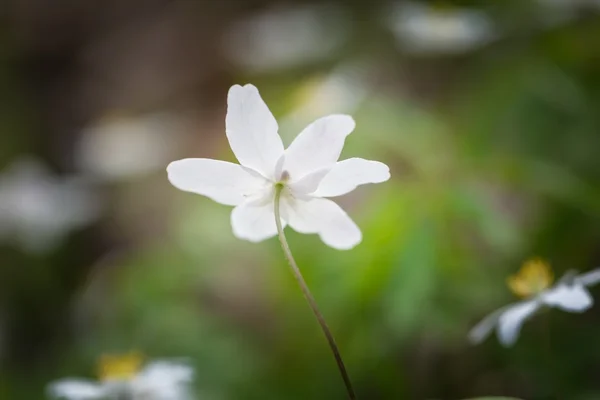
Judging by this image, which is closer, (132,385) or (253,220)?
(253,220)

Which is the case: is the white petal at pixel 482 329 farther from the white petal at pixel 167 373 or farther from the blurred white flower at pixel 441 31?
the blurred white flower at pixel 441 31

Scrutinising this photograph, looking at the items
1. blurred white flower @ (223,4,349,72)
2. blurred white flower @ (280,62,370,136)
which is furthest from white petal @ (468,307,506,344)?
blurred white flower @ (223,4,349,72)

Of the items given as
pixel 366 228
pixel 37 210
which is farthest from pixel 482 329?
pixel 37 210

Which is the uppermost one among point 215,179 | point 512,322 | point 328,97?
point 328,97

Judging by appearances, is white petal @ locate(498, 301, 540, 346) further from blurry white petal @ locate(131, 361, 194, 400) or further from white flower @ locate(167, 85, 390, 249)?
blurry white petal @ locate(131, 361, 194, 400)

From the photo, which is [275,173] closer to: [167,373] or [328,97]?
[167,373]

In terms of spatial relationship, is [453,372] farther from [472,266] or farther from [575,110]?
[575,110]

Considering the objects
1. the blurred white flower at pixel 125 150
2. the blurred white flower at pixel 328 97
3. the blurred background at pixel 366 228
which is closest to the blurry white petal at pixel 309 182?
the blurred background at pixel 366 228
